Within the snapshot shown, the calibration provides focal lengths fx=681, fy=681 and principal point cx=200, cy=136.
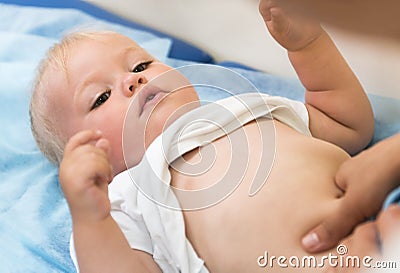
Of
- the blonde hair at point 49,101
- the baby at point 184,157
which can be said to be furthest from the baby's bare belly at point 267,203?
the blonde hair at point 49,101

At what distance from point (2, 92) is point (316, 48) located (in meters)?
0.50

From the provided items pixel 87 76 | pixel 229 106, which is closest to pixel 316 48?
pixel 229 106

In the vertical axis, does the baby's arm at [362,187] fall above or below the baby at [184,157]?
above

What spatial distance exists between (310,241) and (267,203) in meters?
0.05

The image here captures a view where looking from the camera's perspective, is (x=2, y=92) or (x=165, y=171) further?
(x=2, y=92)

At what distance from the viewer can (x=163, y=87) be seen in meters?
0.47

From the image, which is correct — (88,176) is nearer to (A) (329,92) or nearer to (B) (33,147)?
(A) (329,92)

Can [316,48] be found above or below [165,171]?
above

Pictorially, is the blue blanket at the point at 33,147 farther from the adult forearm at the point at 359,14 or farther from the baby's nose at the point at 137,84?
the adult forearm at the point at 359,14

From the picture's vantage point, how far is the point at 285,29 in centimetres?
42

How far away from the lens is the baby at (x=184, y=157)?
1.42 ft

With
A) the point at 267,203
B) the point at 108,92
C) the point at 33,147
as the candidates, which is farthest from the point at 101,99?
the point at 33,147

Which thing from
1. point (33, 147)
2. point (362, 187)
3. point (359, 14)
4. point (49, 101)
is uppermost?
point (359, 14)

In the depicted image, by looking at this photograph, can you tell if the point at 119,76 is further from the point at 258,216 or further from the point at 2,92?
the point at 2,92
